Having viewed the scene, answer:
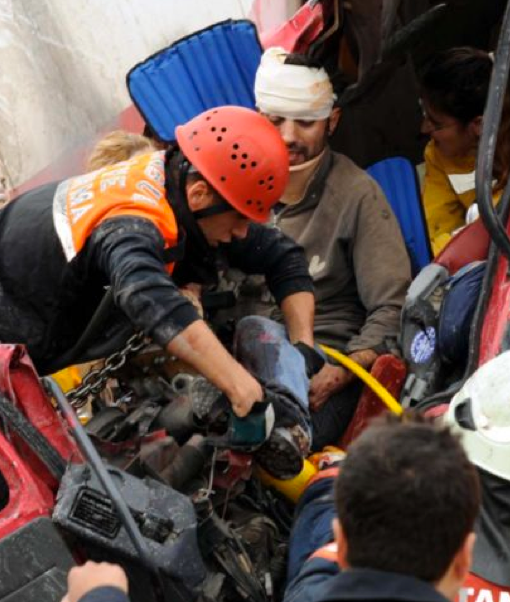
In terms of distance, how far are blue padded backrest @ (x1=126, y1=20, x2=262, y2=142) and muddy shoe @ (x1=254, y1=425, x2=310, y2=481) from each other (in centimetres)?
212

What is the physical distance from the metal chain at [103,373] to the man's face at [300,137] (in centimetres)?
122

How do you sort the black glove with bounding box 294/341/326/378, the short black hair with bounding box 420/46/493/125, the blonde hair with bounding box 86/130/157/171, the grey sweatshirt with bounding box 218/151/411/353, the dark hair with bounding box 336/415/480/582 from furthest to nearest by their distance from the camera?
the short black hair with bounding box 420/46/493/125 → the blonde hair with bounding box 86/130/157/171 → the grey sweatshirt with bounding box 218/151/411/353 → the black glove with bounding box 294/341/326/378 → the dark hair with bounding box 336/415/480/582

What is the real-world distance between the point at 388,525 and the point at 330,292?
2.66 metres

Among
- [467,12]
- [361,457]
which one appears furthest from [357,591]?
[467,12]

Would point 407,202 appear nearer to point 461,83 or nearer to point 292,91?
point 461,83

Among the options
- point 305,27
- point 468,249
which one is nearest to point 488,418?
point 468,249

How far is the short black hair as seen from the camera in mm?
4648

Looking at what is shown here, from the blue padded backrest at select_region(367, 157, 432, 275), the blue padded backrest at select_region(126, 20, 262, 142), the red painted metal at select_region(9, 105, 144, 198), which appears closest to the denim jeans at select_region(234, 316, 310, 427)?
the blue padded backrest at select_region(367, 157, 432, 275)

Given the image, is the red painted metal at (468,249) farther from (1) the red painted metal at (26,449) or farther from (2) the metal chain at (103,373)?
(1) the red painted metal at (26,449)

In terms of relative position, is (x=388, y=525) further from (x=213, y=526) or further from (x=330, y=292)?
(x=330, y=292)

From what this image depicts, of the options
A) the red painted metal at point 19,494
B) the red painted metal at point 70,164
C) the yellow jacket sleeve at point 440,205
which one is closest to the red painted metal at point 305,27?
the yellow jacket sleeve at point 440,205

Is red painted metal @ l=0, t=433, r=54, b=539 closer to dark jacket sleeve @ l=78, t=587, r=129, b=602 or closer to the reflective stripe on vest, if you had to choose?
dark jacket sleeve @ l=78, t=587, r=129, b=602

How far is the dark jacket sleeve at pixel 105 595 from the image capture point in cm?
216

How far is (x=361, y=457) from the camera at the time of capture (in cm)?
190
